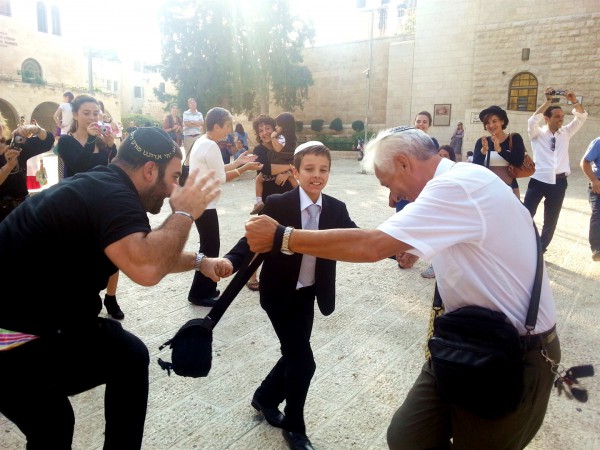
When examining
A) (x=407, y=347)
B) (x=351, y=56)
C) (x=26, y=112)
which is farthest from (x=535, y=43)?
(x=26, y=112)

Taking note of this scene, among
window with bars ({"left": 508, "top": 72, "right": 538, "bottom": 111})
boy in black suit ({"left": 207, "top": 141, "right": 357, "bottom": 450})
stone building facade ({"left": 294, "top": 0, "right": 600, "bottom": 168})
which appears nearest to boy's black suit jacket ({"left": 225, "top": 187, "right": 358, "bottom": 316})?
boy in black suit ({"left": 207, "top": 141, "right": 357, "bottom": 450})

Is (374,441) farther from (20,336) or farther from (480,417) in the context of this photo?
(20,336)

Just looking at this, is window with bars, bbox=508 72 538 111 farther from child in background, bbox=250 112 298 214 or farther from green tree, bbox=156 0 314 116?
child in background, bbox=250 112 298 214

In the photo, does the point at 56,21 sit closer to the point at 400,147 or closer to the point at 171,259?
the point at 171,259

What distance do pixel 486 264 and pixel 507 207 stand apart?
0.23 m

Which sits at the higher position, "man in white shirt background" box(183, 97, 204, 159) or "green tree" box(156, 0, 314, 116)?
"green tree" box(156, 0, 314, 116)

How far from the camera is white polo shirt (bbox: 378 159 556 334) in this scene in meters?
1.67

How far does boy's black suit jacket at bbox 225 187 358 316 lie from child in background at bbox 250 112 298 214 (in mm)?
Answer: 2492

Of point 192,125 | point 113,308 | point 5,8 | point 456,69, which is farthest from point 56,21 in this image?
point 113,308

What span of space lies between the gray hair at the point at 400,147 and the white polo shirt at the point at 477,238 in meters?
0.17

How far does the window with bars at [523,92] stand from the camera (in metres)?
22.5

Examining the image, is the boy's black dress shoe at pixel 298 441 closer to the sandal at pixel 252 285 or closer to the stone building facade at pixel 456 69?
the sandal at pixel 252 285

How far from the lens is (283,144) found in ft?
17.6

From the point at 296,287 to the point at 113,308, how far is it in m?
2.45
